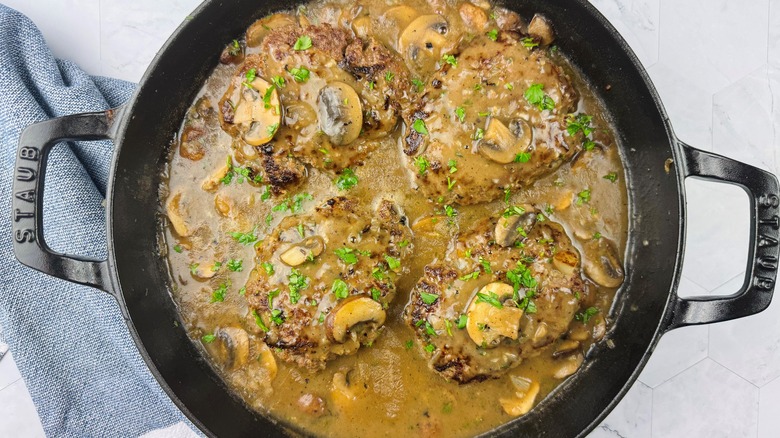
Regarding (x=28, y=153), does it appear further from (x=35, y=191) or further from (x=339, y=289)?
(x=339, y=289)

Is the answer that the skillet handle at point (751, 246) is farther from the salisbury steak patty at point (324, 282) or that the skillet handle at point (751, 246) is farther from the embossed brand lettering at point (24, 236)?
the embossed brand lettering at point (24, 236)

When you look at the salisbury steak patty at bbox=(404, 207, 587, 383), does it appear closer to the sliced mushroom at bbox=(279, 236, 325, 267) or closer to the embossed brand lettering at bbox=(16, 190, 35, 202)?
the sliced mushroom at bbox=(279, 236, 325, 267)

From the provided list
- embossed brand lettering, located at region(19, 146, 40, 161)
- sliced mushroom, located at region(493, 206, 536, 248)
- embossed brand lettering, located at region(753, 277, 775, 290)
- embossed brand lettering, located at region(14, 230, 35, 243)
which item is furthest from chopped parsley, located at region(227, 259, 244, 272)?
embossed brand lettering, located at region(753, 277, 775, 290)

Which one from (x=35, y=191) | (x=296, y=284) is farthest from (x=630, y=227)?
(x=35, y=191)

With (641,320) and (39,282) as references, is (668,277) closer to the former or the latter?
(641,320)

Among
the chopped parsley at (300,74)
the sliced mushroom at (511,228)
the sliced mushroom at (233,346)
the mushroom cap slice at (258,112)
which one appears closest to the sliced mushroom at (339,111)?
the chopped parsley at (300,74)

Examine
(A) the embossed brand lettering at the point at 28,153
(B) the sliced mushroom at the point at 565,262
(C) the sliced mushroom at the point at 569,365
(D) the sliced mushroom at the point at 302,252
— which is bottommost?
(C) the sliced mushroom at the point at 569,365

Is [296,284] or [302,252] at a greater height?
[302,252]
